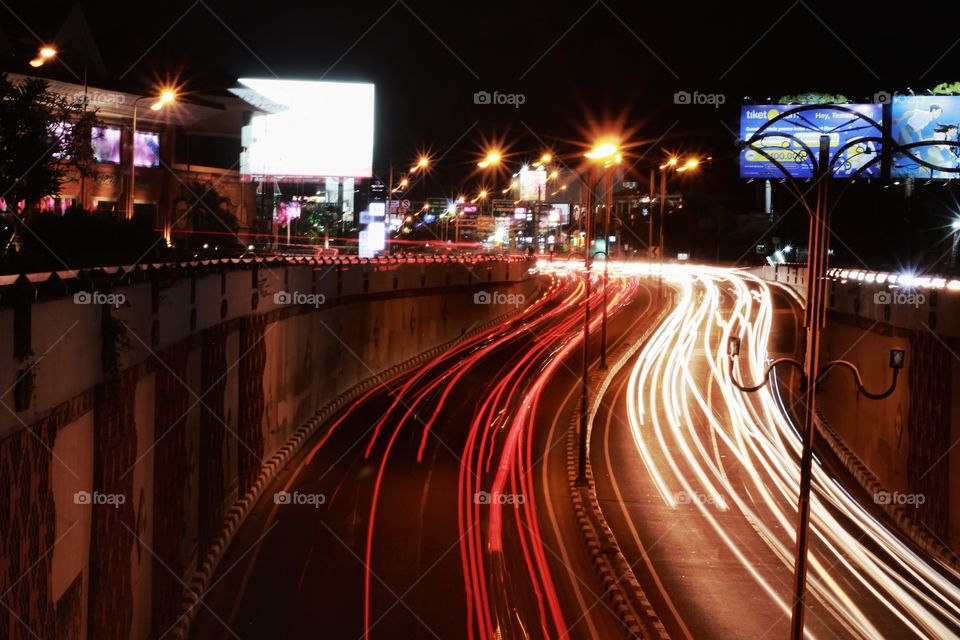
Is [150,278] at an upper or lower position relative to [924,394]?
upper

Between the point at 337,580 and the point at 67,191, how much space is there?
96.9 ft

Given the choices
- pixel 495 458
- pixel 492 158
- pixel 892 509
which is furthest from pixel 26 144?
pixel 492 158

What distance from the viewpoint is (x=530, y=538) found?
17938 mm

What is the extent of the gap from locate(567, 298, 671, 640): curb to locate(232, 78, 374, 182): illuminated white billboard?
30.6 meters

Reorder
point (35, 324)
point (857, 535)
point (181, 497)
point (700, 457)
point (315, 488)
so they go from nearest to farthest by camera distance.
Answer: point (35, 324), point (181, 497), point (857, 535), point (315, 488), point (700, 457)

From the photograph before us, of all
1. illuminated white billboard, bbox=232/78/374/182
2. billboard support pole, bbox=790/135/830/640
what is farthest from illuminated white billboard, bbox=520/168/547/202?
billboard support pole, bbox=790/135/830/640

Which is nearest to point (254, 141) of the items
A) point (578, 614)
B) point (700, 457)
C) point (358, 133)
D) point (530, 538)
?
point (358, 133)

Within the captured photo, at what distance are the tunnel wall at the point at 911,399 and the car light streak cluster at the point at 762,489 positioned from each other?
1009mm

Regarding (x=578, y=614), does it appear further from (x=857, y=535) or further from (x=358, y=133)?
(x=358, y=133)

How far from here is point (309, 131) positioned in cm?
5381

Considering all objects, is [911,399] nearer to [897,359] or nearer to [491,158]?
[897,359]

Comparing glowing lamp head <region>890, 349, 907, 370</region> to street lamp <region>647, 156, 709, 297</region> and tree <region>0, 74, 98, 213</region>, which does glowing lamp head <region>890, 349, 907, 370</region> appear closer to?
street lamp <region>647, 156, 709, 297</region>

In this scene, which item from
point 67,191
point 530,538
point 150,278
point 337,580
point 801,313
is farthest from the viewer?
point 801,313

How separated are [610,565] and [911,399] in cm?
888
